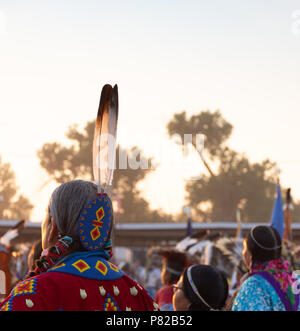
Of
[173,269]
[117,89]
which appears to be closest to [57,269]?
[117,89]

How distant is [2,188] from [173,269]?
5194 cm

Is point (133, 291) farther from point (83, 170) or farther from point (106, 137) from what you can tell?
point (83, 170)

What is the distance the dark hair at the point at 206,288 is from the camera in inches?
141

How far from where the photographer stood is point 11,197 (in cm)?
5491

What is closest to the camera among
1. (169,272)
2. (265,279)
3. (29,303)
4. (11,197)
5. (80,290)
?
(29,303)

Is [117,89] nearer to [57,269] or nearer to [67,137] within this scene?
[57,269]

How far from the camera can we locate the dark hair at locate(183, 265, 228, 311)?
357 cm

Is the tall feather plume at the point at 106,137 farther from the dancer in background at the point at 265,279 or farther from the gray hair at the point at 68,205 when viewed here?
the dancer in background at the point at 265,279

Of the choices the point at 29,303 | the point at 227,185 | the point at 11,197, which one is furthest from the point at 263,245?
the point at 11,197

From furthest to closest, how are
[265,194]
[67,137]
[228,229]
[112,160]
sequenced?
[265,194], [67,137], [228,229], [112,160]

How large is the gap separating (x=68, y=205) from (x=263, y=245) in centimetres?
214

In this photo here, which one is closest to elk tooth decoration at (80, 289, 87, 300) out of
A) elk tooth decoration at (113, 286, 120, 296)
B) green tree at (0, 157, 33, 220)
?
elk tooth decoration at (113, 286, 120, 296)

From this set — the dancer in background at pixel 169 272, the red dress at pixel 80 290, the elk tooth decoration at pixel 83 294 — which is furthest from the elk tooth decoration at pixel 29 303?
Result: the dancer in background at pixel 169 272
